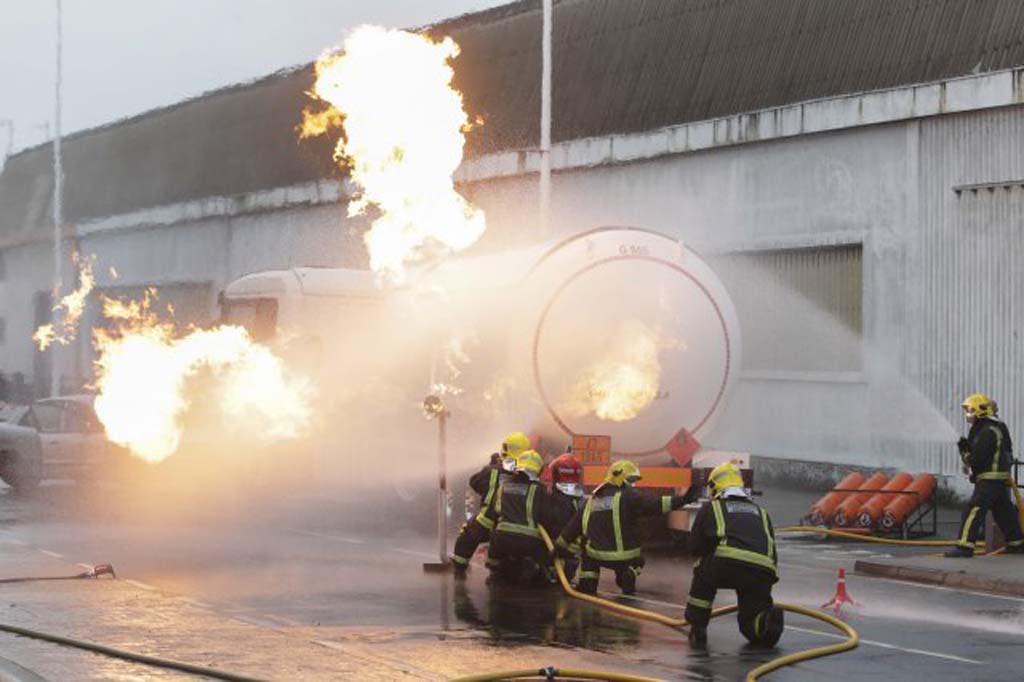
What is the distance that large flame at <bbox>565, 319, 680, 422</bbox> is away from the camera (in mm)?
22281

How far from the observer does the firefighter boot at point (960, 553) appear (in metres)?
22.2

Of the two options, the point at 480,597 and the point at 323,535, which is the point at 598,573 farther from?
the point at 323,535

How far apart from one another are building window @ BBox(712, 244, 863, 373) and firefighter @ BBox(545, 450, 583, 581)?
43.5 ft

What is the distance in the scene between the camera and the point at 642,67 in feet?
126

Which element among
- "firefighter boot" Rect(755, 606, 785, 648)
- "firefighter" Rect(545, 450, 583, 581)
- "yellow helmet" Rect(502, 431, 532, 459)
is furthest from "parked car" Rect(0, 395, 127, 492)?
"firefighter boot" Rect(755, 606, 785, 648)

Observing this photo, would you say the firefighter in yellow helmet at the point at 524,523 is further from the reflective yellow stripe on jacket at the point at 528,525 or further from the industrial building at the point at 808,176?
the industrial building at the point at 808,176

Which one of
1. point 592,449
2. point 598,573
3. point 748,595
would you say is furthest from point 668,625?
point 592,449

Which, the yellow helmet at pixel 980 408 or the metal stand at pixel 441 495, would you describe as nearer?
the metal stand at pixel 441 495

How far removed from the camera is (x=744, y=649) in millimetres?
15578

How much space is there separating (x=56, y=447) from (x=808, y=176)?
Answer: 1284 centimetres

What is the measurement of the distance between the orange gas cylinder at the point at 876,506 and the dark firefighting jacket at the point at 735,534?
10115 mm

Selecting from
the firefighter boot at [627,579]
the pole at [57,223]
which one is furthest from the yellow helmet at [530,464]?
the pole at [57,223]

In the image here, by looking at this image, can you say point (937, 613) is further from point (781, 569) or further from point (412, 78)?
point (412, 78)

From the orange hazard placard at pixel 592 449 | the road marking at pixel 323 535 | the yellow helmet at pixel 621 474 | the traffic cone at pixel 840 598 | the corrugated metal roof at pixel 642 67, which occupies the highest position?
the corrugated metal roof at pixel 642 67
